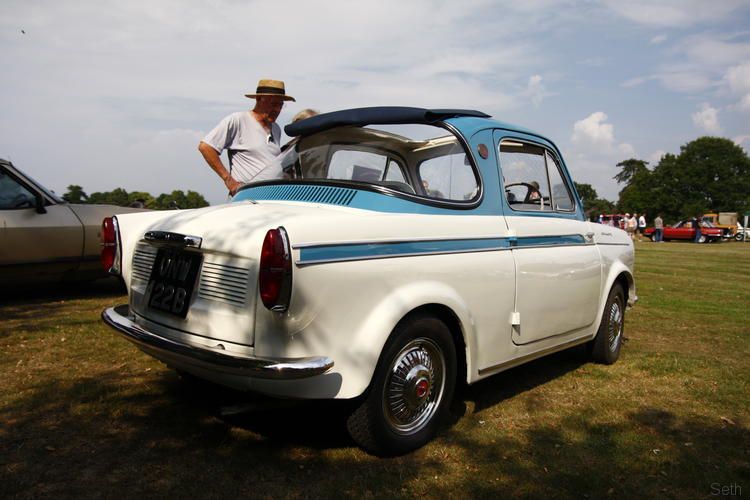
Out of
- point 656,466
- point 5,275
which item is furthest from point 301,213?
point 5,275

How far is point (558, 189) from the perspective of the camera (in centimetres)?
457

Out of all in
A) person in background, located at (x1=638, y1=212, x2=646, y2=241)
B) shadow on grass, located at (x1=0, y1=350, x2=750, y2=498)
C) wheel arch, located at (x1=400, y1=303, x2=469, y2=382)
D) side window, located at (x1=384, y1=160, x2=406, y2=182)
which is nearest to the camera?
shadow on grass, located at (x1=0, y1=350, x2=750, y2=498)

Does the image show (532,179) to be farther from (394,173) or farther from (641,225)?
(641,225)

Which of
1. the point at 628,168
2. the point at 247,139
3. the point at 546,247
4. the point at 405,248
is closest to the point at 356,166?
the point at 405,248

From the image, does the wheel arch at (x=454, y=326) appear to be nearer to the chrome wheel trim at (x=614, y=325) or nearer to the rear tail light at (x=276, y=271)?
the rear tail light at (x=276, y=271)

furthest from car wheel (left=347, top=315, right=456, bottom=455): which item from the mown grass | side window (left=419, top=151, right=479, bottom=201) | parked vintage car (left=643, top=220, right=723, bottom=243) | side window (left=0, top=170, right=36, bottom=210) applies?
parked vintage car (left=643, top=220, right=723, bottom=243)

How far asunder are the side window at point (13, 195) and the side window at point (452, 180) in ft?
17.0

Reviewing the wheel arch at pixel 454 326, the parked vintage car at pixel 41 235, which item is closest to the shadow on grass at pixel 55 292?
the parked vintage car at pixel 41 235

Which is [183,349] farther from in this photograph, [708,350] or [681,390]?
[708,350]

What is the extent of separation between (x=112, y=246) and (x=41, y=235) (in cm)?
383

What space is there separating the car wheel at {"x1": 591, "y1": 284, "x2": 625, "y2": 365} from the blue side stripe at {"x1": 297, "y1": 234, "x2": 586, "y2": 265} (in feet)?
4.12

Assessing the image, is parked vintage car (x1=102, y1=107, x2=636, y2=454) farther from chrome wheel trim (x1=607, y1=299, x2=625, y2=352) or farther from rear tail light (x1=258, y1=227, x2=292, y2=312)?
chrome wheel trim (x1=607, y1=299, x2=625, y2=352)

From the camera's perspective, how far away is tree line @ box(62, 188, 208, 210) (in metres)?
9.05

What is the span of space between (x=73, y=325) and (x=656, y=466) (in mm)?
5008
